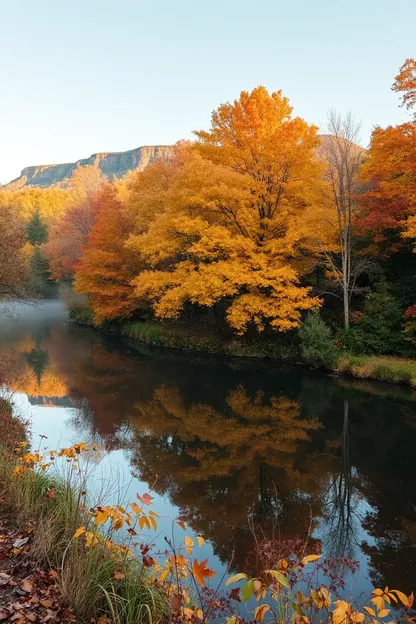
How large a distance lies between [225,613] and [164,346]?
19486 mm

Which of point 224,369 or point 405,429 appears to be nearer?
point 405,429

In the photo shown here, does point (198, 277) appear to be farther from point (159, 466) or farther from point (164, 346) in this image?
point (159, 466)

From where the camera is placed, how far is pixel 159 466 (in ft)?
29.9

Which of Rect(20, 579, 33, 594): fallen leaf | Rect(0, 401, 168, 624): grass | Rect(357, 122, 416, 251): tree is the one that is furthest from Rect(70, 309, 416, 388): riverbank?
Rect(20, 579, 33, 594): fallen leaf

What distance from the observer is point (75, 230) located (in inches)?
1508

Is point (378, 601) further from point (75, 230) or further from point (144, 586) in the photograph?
point (75, 230)

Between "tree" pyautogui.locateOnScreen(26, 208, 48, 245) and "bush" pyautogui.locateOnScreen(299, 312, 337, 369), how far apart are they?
57842 millimetres

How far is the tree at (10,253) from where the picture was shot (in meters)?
15.1

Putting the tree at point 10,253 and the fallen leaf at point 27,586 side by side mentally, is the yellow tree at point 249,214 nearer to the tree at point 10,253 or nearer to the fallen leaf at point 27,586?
the tree at point 10,253

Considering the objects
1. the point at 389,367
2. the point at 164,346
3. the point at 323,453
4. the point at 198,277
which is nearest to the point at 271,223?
the point at 198,277

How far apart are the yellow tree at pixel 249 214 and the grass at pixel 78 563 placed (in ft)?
42.6

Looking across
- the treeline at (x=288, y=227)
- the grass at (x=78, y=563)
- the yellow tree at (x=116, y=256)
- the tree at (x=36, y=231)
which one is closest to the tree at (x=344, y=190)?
the treeline at (x=288, y=227)

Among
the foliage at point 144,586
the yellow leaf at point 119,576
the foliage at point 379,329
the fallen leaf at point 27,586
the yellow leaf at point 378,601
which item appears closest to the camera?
the yellow leaf at point 378,601

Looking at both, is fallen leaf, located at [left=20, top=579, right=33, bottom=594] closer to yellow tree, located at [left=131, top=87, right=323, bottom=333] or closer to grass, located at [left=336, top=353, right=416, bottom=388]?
grass, located at [left=336, top=353, right=416, bottom=388]
